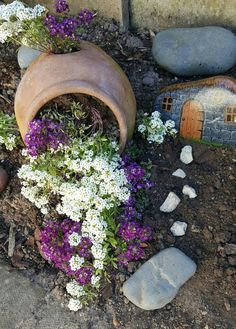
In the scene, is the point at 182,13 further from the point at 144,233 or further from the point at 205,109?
the point at 144,233

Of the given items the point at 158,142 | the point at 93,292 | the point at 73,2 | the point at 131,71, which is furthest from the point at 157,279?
the point at 73,2

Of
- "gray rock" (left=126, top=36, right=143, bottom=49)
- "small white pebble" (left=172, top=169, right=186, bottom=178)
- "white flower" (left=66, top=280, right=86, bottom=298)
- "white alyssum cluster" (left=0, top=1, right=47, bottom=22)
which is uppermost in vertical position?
"white alyssum cluster" (left=0, top=1, right=47, bottom=22)

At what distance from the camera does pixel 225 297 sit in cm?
312

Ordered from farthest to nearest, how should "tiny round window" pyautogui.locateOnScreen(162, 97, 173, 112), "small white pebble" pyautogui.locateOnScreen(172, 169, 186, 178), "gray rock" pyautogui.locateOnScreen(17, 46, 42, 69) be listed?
"gray rock" pyautogui.locateOnScreen(17, 46, 42, 69) < "tiny round window" pyautogui.locateOnScreen(162, 97, 173, 112) < "small white pebble" pyautogui.locateOnScreen(172, 169, 186, 178)

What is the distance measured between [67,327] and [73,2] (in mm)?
2555

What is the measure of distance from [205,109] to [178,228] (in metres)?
0.91

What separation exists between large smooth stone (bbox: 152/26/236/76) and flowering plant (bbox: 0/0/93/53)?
2.64 ft

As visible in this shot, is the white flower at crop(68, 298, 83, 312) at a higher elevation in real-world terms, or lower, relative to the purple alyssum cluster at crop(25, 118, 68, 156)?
lower

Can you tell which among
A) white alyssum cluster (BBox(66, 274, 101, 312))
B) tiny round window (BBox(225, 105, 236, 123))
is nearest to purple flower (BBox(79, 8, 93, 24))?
tiny round window (BBox(225, 105, 236, 123))

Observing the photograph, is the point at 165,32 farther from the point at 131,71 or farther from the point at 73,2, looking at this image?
the point at 73,2

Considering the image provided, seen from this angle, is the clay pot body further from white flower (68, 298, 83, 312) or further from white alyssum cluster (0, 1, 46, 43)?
white flower (68, 298, 83, 312)

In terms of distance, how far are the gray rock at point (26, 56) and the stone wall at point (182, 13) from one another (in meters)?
0.91

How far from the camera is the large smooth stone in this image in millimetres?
3904

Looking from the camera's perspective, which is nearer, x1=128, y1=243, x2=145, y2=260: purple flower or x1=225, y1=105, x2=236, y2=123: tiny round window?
x1=128, y1=243, x2=145, y2=260: purple flower
